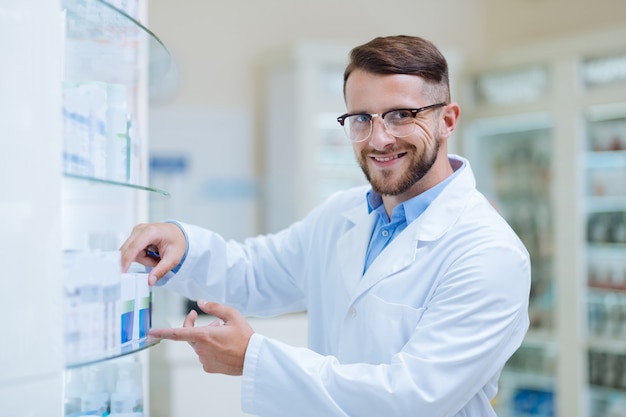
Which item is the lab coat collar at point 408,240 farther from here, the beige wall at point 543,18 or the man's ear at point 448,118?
the beige wall at point 543,18

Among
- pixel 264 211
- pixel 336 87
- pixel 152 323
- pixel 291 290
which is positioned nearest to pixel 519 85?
pixel 336 87

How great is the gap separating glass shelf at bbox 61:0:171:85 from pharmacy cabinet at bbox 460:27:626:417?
3.84 metres

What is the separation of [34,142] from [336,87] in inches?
176

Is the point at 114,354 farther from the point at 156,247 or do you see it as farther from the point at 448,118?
the point at 448,118

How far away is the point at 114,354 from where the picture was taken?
4.84 ft

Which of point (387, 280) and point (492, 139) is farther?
point (492, 139)

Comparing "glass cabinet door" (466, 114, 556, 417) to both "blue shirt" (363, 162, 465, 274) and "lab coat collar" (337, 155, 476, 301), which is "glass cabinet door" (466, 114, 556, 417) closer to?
Result: "blue shirt" (363, 162, 465, 274)

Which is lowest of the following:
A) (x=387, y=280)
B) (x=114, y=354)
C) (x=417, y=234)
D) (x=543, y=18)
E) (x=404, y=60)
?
(x=114, y=354)

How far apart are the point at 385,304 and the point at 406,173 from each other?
12.4 inches

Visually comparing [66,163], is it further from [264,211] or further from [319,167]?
[264,211]

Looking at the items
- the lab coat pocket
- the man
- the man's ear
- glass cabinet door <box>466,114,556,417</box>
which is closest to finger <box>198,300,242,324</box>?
the man

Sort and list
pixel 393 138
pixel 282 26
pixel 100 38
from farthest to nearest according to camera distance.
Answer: pixel 282 26
pixel 393 138
pixel 100 38

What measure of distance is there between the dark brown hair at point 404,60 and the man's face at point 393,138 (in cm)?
2

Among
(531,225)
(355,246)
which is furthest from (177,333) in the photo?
(531,225)
